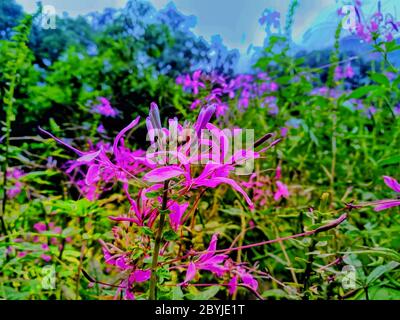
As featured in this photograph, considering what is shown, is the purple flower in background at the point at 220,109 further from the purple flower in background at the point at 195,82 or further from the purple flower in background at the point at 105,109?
the purple flower in background at the point at 105,109

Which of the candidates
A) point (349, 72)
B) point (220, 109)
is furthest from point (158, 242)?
point (349, 72)

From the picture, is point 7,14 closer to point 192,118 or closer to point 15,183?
point 15,183

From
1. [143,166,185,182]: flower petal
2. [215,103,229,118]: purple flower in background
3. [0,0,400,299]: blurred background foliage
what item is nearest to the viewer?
[143,166,185,182]: flower petal

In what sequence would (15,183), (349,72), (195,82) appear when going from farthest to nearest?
(349,72) → (15,183) → (195,82)

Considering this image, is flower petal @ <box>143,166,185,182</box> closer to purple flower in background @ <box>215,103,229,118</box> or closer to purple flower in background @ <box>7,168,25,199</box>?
purple flower in background @ <box>215,103,229,118</box>

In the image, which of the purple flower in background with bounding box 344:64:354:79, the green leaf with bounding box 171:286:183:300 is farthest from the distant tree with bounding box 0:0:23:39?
the purple flower in background with bounding box 344:64:354:79

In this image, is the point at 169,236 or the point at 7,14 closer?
the point at 169,236

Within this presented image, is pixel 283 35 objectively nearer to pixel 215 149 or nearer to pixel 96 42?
pixel 215 149

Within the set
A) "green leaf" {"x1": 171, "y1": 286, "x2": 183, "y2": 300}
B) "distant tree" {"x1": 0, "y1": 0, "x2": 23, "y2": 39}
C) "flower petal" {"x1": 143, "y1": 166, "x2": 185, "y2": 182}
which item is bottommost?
"green leaf" {"x1": 171, "y1": 286, "x2": 183, "y2": 300}

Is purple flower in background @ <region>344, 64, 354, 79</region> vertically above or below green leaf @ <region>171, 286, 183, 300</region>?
above

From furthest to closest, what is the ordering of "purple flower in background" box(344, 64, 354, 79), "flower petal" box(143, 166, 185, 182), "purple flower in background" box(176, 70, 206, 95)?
"purple flower in background" box(344, 64, 354, 79) < "purple flower in background" box(176, 70, 206, 95) < "flower petal" box(143, 166, 185, 182)
